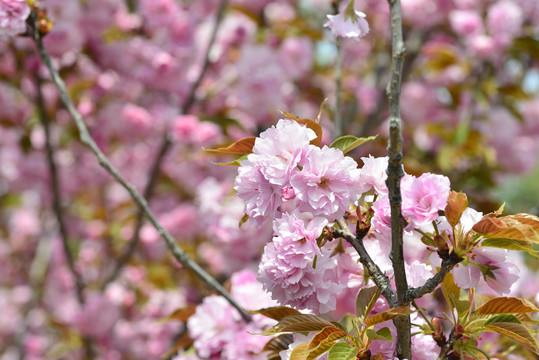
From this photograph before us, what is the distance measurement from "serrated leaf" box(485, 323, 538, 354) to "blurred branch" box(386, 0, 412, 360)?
0.42 ft

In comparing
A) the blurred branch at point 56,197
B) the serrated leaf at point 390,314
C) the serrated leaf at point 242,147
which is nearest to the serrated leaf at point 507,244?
the serrated leaf at point 390,314

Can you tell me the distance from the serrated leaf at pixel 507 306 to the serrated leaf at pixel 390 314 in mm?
141

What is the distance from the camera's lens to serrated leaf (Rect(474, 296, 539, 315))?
0.77 m

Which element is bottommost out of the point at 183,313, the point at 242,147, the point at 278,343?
the point at 183,313

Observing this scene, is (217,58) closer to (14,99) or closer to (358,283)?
(14,99)

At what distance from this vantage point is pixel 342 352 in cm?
74

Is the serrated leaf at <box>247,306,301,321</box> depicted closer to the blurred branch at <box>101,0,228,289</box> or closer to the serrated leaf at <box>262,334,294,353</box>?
the serrated leaf at <box>262,334,294,353</box>

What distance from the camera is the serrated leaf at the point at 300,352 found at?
0.75 meters

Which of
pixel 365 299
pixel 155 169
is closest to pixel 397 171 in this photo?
pixel 365 299

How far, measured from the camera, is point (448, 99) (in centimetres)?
307

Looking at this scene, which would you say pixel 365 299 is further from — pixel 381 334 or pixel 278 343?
pixel 278 343

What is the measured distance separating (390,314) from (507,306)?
0.19 m

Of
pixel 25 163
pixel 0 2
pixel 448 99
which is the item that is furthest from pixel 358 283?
pixel 25 163

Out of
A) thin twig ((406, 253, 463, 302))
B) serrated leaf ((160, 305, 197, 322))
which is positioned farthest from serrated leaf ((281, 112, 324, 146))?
serrated leaf ((160, 305, 197, 322))
